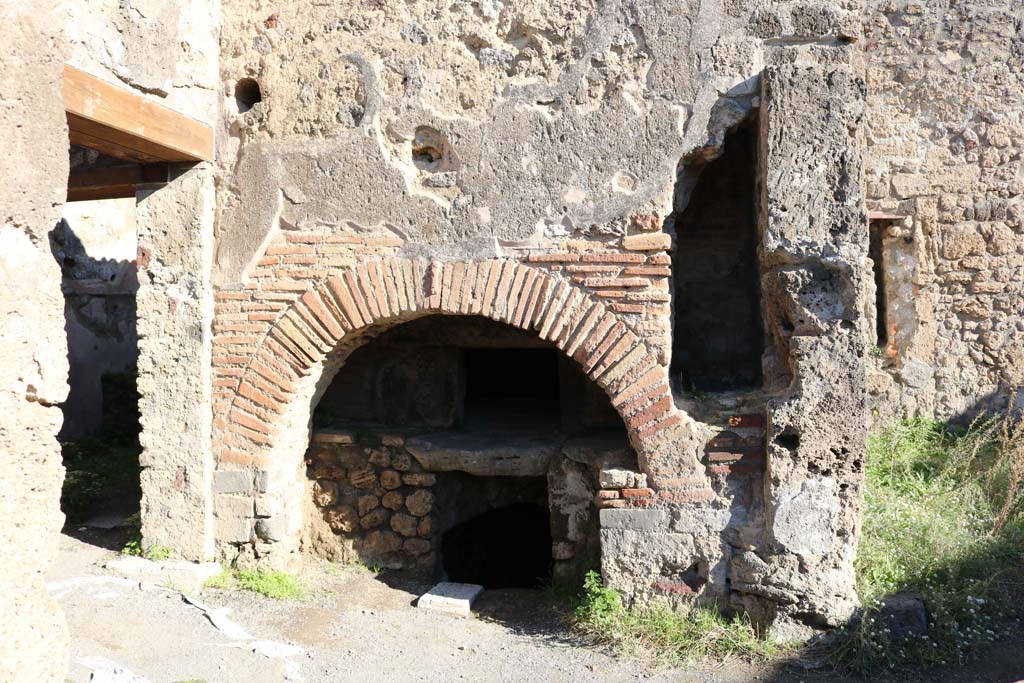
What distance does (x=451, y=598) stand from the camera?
4887 mm

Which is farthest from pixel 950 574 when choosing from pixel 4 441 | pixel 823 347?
pixel 4 441

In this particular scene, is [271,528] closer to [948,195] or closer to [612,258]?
[612,258]

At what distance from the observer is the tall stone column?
4176mm

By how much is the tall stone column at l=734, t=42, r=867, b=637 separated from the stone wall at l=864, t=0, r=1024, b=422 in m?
2.48

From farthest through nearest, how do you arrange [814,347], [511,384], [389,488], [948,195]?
[511,384] < [948,195] < [389,488] < [814,347]

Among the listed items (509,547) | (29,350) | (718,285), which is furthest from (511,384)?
(29,350)

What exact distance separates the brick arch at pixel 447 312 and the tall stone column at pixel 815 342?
56 cm

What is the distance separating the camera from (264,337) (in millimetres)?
4898

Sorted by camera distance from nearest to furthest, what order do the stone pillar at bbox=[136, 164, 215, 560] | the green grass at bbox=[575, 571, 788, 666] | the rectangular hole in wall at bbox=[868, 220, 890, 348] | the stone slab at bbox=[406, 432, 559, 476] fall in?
the green grass at bbox=[575, 571, 788, 666] < the stone pillar at bbox=[136, 164, 215, 560] < the stone slab at bbox=[406, 432, 559, 476] < the rectangular hole in wall at bbox=[868, 220, 890, 348]

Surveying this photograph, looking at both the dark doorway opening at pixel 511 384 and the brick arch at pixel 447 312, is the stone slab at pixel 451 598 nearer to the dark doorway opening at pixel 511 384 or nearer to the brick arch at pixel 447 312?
the brick arch at pixel 447 312

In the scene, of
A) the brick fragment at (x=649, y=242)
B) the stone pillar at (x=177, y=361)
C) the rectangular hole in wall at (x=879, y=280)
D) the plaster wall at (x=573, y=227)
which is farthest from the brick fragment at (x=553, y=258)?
the rectangular hole in wall at (x=879, y=280)

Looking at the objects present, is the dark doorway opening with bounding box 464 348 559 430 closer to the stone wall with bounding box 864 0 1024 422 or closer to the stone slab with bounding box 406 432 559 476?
the stone slab with bounding box 406 432 559 476

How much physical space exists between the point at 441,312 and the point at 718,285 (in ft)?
7.13

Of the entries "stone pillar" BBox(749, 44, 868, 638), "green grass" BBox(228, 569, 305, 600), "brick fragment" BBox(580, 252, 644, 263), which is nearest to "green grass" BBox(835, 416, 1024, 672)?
"stone pillar" BBox(749, 44, 868, 638)
